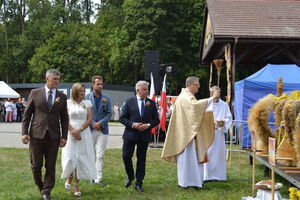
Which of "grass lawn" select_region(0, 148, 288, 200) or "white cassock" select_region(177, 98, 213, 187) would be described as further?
"white cassock" select_region(177, 98, 213, 187)

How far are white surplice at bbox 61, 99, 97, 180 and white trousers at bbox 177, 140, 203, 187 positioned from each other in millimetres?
1569

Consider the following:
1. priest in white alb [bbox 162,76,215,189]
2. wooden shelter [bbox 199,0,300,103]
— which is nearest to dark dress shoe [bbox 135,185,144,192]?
priest in white alb [bbox 162,76,215,189]

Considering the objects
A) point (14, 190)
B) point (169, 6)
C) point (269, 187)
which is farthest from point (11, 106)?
point (269, 187)

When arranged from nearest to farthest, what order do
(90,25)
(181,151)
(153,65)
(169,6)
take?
(181,151)
(153,65)
(169,6)
(90,25)

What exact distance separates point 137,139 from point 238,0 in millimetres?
14598

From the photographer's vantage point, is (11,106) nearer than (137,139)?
No

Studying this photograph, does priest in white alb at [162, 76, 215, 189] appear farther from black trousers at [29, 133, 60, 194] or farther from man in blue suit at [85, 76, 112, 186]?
black trousers at [29, 133, 60, 194]

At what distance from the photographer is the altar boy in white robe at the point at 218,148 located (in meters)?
7.26

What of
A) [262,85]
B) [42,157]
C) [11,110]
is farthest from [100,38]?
[42,157]

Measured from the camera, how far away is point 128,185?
6445mm

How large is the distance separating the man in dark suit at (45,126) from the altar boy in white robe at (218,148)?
3.16 meters

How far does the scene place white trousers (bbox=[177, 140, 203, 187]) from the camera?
20.7ft

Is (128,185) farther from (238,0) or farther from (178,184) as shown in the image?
(238,0)

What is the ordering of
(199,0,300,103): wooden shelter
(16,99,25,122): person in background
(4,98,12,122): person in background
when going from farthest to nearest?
(16,99,25,122): person in background < (4,98,12,122): person in background < (199,0,300,103): wooden shelter
